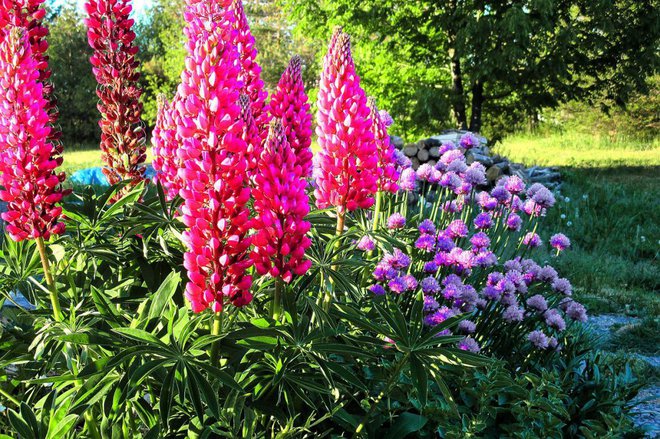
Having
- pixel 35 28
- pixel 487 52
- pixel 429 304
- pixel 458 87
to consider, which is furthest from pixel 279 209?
pixel 458 87

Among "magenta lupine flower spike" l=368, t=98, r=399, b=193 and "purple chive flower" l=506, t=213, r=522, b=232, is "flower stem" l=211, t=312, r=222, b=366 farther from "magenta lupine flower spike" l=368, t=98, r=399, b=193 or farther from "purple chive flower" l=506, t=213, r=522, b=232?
"purple chive flower" l=506, t=213, r=522, b=232

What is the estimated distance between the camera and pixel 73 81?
30.2 meters

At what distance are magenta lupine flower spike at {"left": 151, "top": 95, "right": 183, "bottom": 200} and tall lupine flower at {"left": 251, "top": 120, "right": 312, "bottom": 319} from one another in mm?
468

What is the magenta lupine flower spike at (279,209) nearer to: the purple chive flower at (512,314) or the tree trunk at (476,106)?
the purple chive flower at (512,314)

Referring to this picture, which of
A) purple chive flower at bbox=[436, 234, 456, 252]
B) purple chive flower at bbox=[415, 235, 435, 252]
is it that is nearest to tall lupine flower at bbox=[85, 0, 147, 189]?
purple chive flower at bbox=[415, 235, 435, 252]

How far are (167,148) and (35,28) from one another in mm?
577

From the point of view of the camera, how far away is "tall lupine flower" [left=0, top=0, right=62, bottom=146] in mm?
2021

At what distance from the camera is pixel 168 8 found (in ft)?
118

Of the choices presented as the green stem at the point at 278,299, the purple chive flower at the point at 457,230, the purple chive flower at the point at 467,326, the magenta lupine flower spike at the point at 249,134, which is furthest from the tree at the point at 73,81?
the magenta lupine flower spike at the point at 249,134

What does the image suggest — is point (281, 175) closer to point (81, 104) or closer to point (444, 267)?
point (444, 267)

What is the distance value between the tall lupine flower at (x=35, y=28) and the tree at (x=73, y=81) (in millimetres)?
28291

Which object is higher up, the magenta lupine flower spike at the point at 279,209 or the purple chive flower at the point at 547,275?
the magenta lupine flower spike at the point at 279,209

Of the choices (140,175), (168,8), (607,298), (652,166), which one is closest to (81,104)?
(168,8)

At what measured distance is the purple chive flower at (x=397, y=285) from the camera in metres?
2.80
